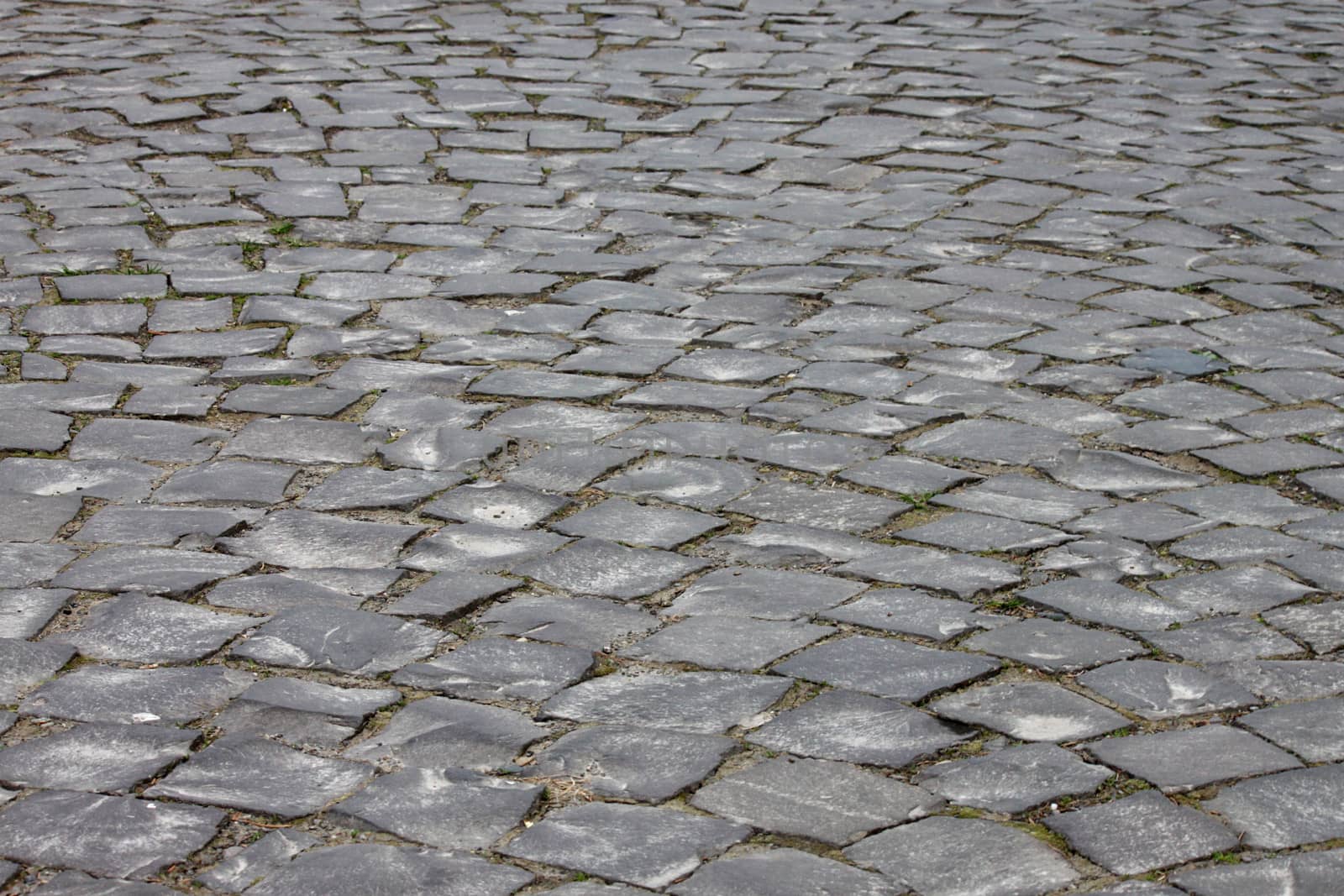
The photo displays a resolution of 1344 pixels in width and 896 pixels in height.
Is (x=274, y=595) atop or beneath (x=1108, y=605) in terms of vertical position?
atop

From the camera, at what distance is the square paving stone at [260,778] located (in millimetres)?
2697

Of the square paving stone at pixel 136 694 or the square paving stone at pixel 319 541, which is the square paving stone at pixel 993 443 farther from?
the square paving stone at pixel 136 694

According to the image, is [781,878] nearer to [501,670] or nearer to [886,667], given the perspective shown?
[886,667]

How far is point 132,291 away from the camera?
5.20 metres

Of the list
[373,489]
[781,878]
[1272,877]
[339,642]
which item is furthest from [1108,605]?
[373,489]

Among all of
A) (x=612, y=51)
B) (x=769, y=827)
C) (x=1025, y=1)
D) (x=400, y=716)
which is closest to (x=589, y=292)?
(x=400, y=716)

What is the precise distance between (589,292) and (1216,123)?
3.54 metres

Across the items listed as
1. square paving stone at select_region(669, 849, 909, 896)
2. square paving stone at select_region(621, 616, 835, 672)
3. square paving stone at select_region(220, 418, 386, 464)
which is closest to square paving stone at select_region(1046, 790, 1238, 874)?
square paving stone at select_region(669, 849, 909, 896)

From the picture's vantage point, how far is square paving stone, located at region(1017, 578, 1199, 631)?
3.33 m

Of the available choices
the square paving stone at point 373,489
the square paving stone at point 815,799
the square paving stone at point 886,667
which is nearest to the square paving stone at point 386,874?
the square paving stone at point 815,799

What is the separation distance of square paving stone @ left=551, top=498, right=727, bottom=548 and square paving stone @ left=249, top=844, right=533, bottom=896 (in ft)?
4.04

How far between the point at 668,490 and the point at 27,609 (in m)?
1.49

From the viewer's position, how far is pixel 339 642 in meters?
3.21

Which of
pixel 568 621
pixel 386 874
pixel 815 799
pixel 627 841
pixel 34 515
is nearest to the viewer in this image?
pixel 386 874
